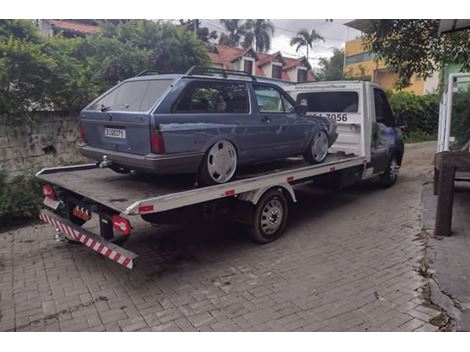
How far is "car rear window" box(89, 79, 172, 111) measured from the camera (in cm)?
398

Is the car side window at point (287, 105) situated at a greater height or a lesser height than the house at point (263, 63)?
lesser

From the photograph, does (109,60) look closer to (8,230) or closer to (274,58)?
(8,230)

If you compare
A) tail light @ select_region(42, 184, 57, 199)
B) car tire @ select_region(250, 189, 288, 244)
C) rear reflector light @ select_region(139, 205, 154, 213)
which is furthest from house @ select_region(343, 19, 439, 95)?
rear reflector light @ select_region(139, 205, 154, 213)

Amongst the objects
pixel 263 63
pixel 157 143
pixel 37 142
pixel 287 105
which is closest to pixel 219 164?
pixel 157 143

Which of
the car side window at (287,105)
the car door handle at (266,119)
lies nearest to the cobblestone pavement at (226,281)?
the car door handle at (266,119)

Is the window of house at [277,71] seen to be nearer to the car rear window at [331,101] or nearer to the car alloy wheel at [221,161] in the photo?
the car rear window at [331,101]

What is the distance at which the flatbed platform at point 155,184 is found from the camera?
3.54 meters

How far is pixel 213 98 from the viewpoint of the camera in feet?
14.5

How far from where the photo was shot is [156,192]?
13.0 ft

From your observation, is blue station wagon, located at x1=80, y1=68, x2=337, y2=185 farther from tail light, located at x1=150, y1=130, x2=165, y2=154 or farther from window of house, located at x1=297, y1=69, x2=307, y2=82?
window of house, located at x1=297, y1=69, x2=307, y2=82

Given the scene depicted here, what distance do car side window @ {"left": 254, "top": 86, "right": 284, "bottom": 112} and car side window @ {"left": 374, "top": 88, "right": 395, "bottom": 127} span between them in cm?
254

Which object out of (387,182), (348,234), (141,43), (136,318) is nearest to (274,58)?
(141,43)

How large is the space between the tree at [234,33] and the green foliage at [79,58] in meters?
36.7

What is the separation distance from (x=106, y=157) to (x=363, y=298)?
9.89 feet
